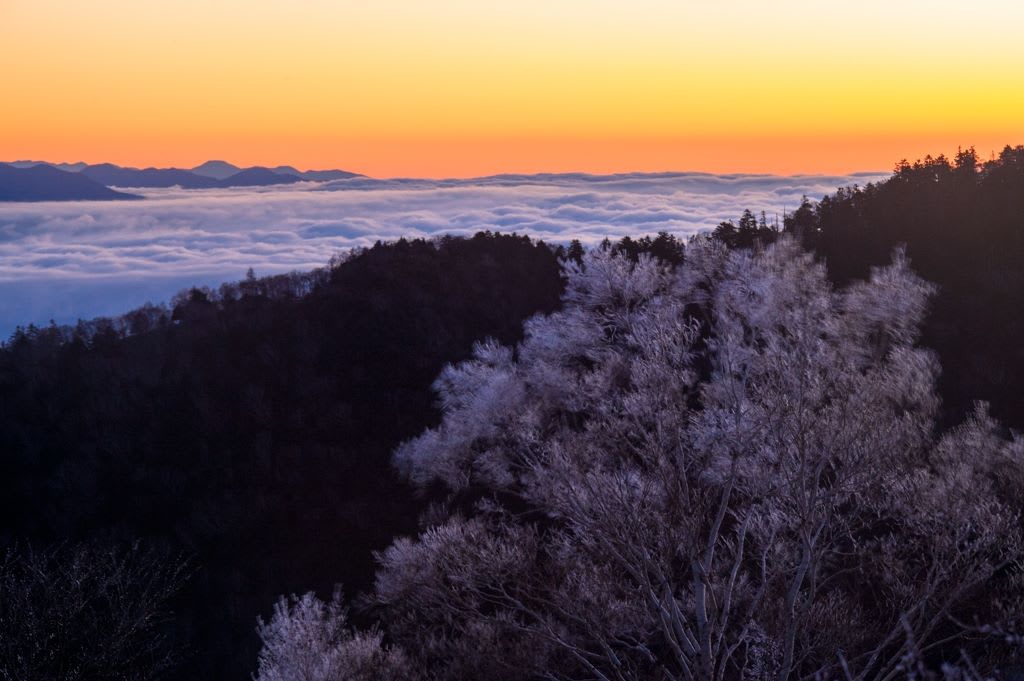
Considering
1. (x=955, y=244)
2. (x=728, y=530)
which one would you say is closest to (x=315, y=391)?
(x=728, y=530)

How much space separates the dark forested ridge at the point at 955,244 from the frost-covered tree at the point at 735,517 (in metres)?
5.19

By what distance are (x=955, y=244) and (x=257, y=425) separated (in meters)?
48.9

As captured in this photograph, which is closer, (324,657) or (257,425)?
(324,657)

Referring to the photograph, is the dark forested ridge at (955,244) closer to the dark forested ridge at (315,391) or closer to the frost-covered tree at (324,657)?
the dark forested ridge at (315,391)

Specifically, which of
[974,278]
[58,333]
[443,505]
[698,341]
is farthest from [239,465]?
[58,333]

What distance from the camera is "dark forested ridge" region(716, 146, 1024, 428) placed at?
121ft

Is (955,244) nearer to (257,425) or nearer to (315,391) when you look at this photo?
(315,391)

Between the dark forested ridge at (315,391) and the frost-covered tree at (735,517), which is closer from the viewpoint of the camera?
the frost-covered tree at (735,517)

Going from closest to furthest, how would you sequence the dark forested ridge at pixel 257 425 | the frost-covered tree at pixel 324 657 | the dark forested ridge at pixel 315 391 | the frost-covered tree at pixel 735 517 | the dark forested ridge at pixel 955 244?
the frost-covered tree at pixel 735 517
the frost-covered tree at pixel 324 657
the dark forested ridge at pixel 955 244
the dark forested ridge at pixel 315 391
the dark forested ridge at pixel 257 425

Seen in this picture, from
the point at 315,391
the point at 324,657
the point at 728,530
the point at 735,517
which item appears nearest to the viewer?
the point at 735,517

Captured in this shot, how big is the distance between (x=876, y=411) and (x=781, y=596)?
561 cm

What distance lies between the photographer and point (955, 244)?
175ft

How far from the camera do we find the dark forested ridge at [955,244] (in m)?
36.8

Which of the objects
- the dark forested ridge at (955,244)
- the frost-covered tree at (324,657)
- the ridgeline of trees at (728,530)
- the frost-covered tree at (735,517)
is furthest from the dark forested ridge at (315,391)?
the frost-covered tree at (735,517)
